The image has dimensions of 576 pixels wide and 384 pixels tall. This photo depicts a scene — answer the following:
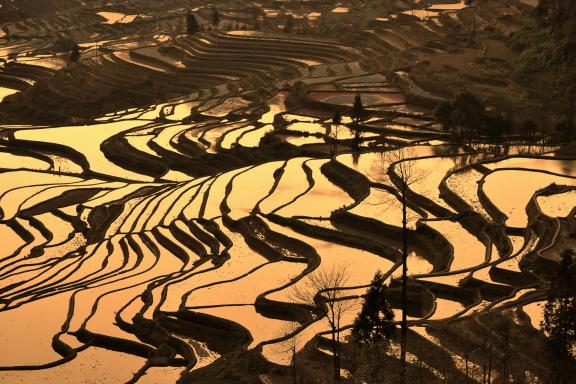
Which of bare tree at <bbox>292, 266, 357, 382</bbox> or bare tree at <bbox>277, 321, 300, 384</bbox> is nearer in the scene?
bare tree at <bbox>277, 321, 300, 384</bbox>

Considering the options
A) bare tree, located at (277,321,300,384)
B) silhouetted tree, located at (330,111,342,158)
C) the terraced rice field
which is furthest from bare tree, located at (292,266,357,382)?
silhouetted tree, located at (330,111,342,158)

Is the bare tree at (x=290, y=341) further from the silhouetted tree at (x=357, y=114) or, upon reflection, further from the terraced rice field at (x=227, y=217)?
the silhouetted tree at (x=357, y=114)

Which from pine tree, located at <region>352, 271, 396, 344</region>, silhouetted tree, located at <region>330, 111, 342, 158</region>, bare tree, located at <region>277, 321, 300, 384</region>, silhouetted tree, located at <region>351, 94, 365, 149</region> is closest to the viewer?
bare tree, located at <region>277, 321, 300, 384</region>

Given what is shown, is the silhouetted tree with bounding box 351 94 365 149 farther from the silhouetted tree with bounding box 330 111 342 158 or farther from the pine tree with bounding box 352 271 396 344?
the pine tree with bounding box 352 271 396 344

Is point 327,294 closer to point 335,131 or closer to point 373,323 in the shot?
point 373,323

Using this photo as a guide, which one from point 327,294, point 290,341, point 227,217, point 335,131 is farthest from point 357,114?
point 290,341

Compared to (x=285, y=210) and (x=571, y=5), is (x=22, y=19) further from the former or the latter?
(x=285, y=210)

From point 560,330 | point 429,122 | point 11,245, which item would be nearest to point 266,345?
point 560,330
